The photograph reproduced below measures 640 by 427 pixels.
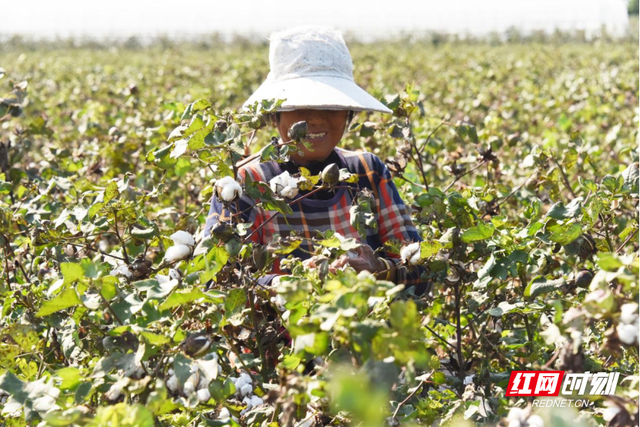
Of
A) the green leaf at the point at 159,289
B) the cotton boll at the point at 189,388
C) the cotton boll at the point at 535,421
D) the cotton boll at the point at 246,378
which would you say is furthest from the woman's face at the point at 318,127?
the cotton boll at the point at 535,421

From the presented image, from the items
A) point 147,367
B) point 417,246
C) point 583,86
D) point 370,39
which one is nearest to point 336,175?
point 417,246

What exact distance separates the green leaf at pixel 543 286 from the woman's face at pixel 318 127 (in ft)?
2.20

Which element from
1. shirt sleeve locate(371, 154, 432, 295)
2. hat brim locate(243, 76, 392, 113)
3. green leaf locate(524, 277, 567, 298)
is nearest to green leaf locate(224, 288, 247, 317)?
green leaf locate(524, 277, 567, 298)

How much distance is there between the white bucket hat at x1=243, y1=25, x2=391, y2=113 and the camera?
1698mm

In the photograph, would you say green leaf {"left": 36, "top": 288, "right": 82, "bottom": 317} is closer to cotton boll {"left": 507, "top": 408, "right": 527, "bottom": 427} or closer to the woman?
cotton boll {"left": 507, "top": 408, "right": 527, "bottom": 427}

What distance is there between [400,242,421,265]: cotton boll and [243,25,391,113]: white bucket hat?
0.48m

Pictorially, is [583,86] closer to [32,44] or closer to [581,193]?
[581,193]

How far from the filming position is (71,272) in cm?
96

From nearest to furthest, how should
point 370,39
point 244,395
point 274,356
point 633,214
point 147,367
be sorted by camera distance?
point 147,367, point 244,395, point 274,356, point 633,214, point 370,39

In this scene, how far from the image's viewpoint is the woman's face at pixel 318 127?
1791 mm

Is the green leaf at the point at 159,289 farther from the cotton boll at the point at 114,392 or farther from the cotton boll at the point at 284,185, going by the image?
the cotton boll at the point at 284,185

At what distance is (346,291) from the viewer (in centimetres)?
86

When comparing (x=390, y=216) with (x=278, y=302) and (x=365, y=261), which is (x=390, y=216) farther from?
(x=278, y=302)

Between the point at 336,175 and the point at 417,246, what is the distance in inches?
7.3
